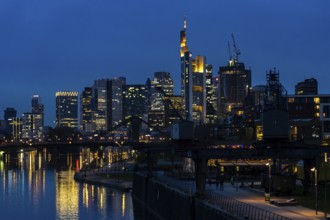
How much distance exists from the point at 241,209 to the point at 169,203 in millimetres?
24027

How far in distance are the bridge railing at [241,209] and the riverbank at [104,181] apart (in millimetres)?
67648

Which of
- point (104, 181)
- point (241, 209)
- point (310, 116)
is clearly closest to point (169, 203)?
point (241, 209)

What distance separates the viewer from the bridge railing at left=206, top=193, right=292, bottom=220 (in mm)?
46438

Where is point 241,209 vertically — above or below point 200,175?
below

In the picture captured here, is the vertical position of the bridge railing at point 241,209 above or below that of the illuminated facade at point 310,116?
below

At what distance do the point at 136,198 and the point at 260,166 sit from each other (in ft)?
66.7

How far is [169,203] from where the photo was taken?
247 ft

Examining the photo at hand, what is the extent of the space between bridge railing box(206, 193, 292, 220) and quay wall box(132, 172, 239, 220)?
906mm

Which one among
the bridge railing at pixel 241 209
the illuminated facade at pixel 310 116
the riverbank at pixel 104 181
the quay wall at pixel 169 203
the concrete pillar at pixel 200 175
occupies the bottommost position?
the riverbank at pixel 104 181

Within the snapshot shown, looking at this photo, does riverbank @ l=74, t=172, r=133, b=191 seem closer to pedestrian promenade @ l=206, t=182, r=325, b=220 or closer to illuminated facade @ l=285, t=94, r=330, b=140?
illuminated facade @ l=285, t=94, r=330, b=140

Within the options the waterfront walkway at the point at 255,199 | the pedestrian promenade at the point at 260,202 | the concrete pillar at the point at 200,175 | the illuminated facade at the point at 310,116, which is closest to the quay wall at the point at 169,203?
the concrete pillar at the point at 200,175

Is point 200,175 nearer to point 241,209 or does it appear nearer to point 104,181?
point 241,209

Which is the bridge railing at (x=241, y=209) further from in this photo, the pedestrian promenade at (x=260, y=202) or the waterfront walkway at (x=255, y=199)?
the pedestrian promenade at (x=260, y=202)

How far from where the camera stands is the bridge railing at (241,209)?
46.4 m
